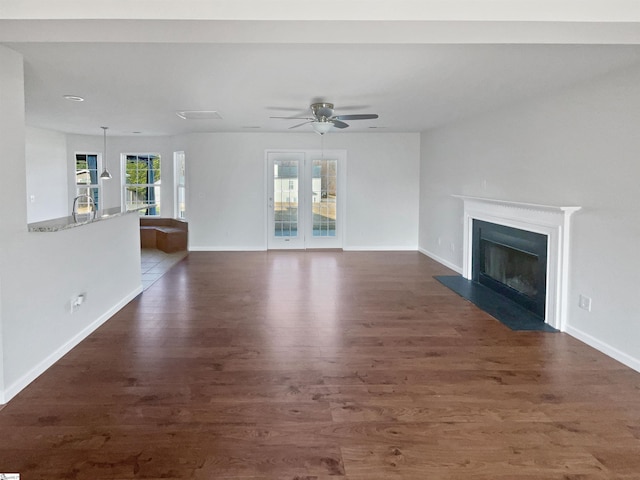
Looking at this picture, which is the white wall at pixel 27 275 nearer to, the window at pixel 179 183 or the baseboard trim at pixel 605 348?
the baseboard trim at pixel 605 348

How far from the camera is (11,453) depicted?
2375 mm

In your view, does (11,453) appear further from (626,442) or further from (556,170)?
(556,170)

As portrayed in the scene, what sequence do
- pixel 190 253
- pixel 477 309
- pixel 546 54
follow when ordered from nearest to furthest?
pixel 546 54 < pixel 477 309 < pixel 190 253

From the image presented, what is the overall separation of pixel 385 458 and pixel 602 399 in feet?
5.28

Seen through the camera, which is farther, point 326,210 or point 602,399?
point 326,210

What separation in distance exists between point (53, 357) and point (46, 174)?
7077mm

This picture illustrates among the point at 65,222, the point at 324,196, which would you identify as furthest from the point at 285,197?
the point at 65,222

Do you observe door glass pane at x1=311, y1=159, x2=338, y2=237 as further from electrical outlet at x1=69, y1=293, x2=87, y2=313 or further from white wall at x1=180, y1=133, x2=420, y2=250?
electrical outlet at x1=69, y1=293, x2=87, y2=313

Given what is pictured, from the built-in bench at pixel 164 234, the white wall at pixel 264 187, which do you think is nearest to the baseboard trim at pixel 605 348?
the white wall at pixel 264 187

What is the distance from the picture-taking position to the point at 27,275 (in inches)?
127

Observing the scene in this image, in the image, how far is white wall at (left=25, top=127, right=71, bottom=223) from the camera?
29.1 feet

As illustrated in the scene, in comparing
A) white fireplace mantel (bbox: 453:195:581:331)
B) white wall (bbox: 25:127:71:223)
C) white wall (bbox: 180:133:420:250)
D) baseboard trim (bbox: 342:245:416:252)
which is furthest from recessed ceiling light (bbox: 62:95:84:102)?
baseboard trim (bbox: 342:245:416:252)

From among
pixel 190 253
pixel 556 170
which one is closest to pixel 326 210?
pixel 190 253

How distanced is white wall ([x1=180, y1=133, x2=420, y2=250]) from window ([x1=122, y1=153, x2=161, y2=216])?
5.13ft
